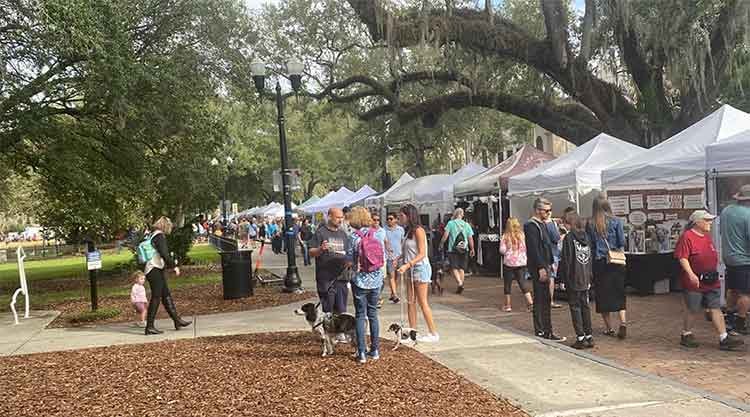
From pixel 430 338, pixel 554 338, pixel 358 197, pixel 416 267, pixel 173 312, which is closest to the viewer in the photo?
pixel 416 267

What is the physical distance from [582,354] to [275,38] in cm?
2270

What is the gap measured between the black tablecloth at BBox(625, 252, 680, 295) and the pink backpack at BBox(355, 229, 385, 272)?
608cm

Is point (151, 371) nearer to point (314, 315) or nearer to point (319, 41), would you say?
point (314, 315)

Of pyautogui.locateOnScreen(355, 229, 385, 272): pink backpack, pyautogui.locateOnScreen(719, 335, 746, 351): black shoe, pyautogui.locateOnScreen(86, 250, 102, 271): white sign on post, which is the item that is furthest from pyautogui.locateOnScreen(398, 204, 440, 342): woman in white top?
pyautogui.locateOnScreen(86, 250, 102, 271): white sign on post

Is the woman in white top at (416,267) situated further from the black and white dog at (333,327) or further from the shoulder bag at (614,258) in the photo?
the shoulder bag at (614,258)

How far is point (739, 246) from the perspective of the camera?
655cm

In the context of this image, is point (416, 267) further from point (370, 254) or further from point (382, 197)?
point (382, 197)

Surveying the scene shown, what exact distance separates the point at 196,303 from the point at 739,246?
9.64 meters

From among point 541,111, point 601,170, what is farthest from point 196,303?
point 541,111

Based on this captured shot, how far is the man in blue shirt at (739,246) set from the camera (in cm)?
652

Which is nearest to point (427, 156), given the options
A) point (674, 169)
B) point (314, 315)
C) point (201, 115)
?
point (201, 115)

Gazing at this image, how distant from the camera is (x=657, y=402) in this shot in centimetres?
481

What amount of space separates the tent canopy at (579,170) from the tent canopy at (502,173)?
1.15 metres

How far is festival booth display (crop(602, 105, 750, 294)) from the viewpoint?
364 inches
